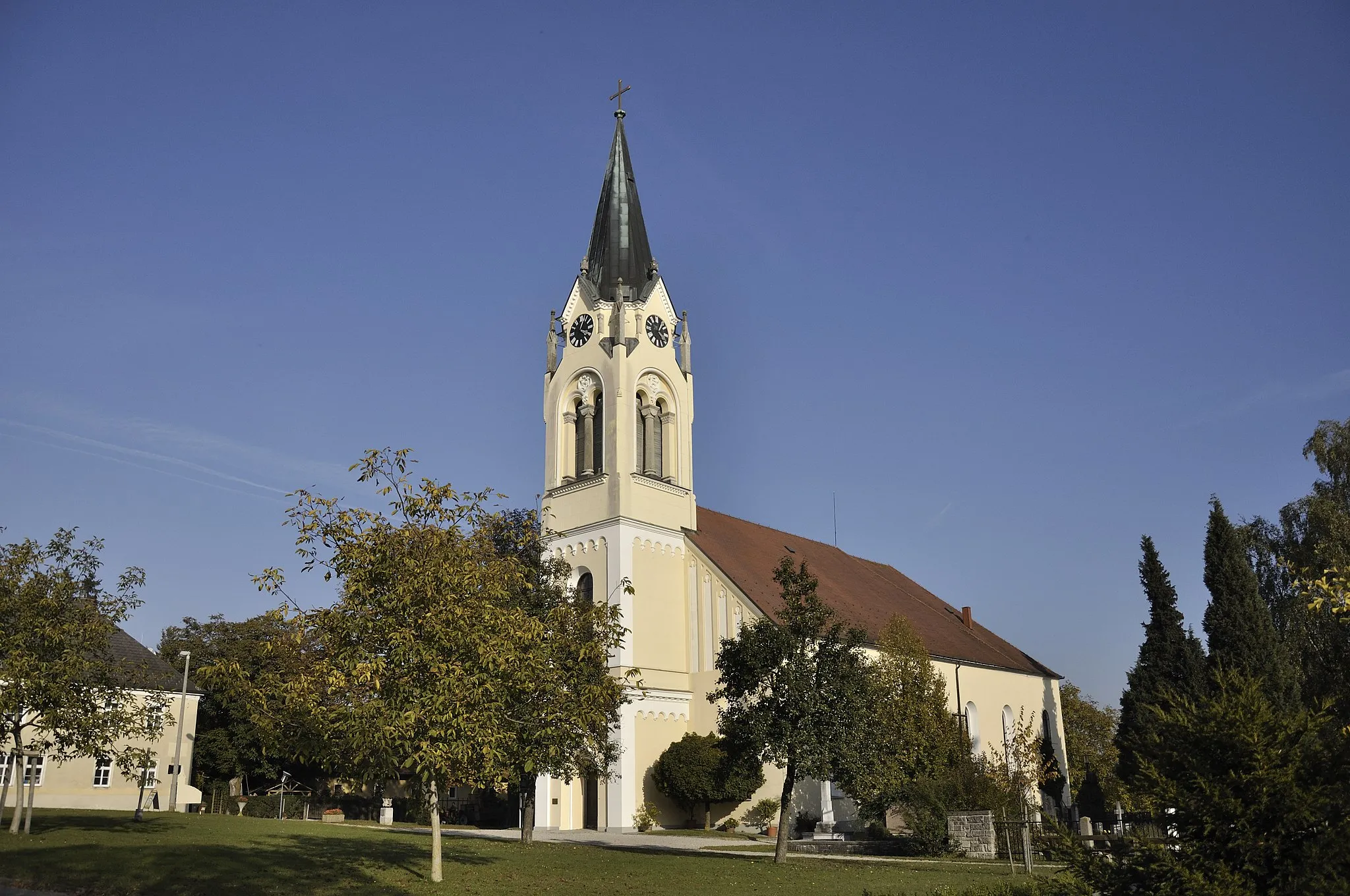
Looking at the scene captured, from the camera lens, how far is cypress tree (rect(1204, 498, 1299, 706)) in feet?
119

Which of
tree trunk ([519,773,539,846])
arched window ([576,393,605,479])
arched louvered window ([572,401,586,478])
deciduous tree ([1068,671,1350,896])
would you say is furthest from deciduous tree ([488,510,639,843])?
arched louvered window ([572,401,586,478])

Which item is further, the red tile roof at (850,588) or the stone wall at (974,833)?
the red tile roof at (850,588)

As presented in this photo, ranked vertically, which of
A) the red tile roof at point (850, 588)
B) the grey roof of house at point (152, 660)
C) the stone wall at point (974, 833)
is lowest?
the stone wall at point (974, 833)

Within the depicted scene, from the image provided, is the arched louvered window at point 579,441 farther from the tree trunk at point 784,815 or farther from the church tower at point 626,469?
the tree trunk at point 784,815

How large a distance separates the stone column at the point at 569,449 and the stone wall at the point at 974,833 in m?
21.7

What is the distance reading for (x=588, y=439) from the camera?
143 ft

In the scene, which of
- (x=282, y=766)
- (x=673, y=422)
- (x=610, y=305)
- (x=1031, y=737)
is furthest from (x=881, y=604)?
(x=282, y=766)

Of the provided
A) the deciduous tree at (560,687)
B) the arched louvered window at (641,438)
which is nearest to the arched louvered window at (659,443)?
the arched louvered window at (641,438)

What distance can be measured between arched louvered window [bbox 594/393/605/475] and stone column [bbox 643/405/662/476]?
1663 mm

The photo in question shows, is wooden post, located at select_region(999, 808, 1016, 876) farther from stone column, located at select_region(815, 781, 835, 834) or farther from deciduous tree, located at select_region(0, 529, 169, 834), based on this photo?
deciduous tree, located at select_region(0, 529, 169, 834)

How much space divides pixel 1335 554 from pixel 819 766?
856 inches

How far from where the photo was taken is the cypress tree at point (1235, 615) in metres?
36.2

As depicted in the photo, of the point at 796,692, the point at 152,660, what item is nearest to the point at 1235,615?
the point at 796,692

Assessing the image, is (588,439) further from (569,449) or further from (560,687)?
(560,687)
